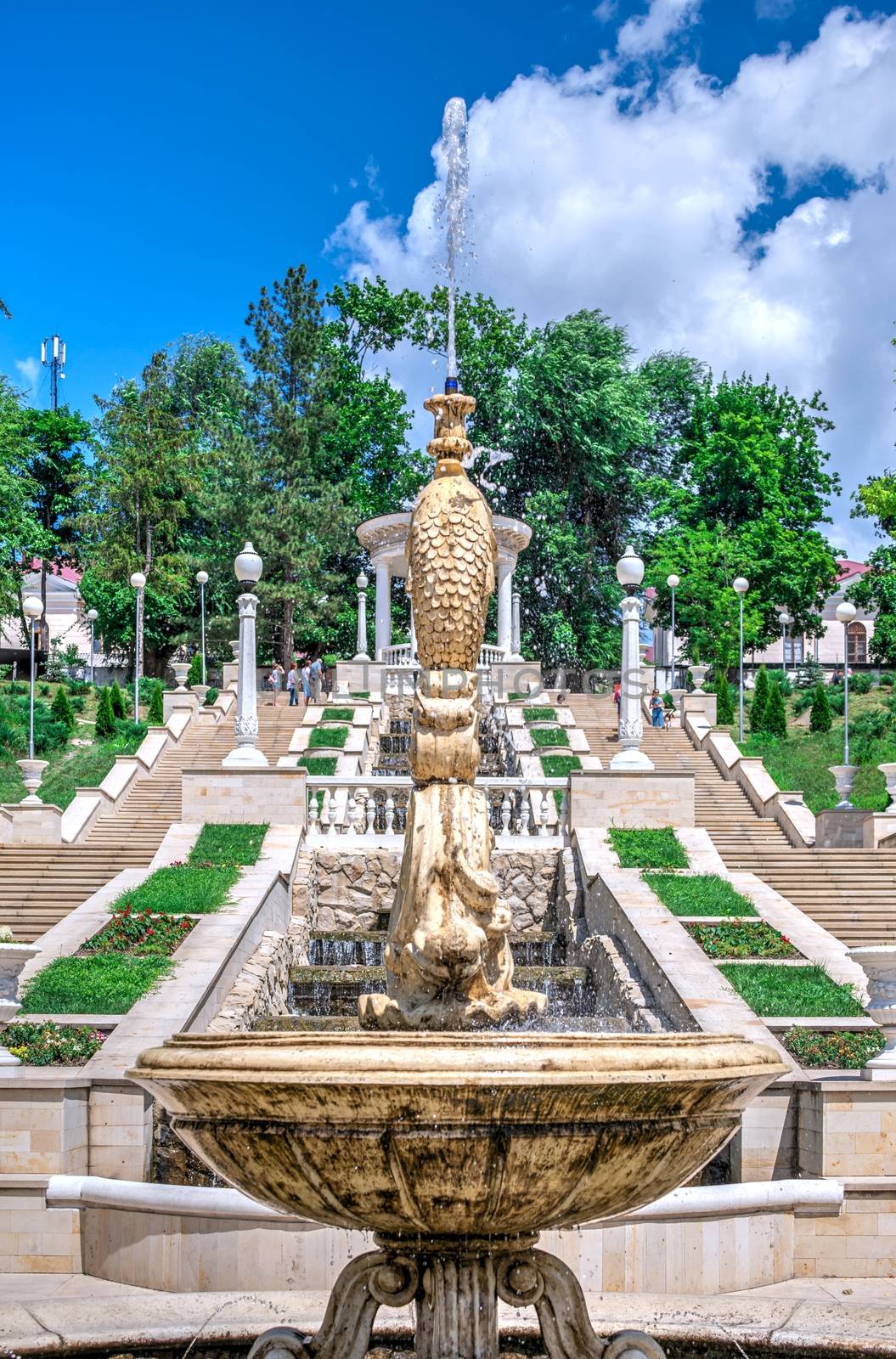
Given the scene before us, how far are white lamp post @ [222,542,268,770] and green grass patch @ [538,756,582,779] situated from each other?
5.08 metres

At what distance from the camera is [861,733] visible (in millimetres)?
32719

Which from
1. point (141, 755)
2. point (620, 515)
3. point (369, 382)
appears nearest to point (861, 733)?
point (620, 515)

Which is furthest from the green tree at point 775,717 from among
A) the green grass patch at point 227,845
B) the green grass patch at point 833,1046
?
the green grass patch at point 833,1046

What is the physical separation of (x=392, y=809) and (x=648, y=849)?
3369 millimetres

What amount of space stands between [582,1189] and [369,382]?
42.0 m

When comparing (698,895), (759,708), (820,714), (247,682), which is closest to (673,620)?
(759,708)

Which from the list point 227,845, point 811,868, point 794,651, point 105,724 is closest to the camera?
point 227,845

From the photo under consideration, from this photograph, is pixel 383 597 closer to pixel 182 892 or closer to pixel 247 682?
pixel 247 682

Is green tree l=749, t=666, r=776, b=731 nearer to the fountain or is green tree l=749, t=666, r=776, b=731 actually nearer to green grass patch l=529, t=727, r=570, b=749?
green grass patch l=529, t=727, r=570, b=749

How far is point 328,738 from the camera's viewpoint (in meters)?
24.2

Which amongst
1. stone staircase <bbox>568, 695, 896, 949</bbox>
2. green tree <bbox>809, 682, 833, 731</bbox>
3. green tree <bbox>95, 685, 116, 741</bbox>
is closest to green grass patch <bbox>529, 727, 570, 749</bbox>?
stone staircase <bbox>568, 695, 896, 949</bbox>

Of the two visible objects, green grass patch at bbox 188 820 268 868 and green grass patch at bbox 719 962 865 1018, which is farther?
green grass patch at bbox 188 820 268 868

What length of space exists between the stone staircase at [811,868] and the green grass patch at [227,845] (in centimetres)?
591

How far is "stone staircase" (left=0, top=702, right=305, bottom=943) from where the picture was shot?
1479 centimetres
